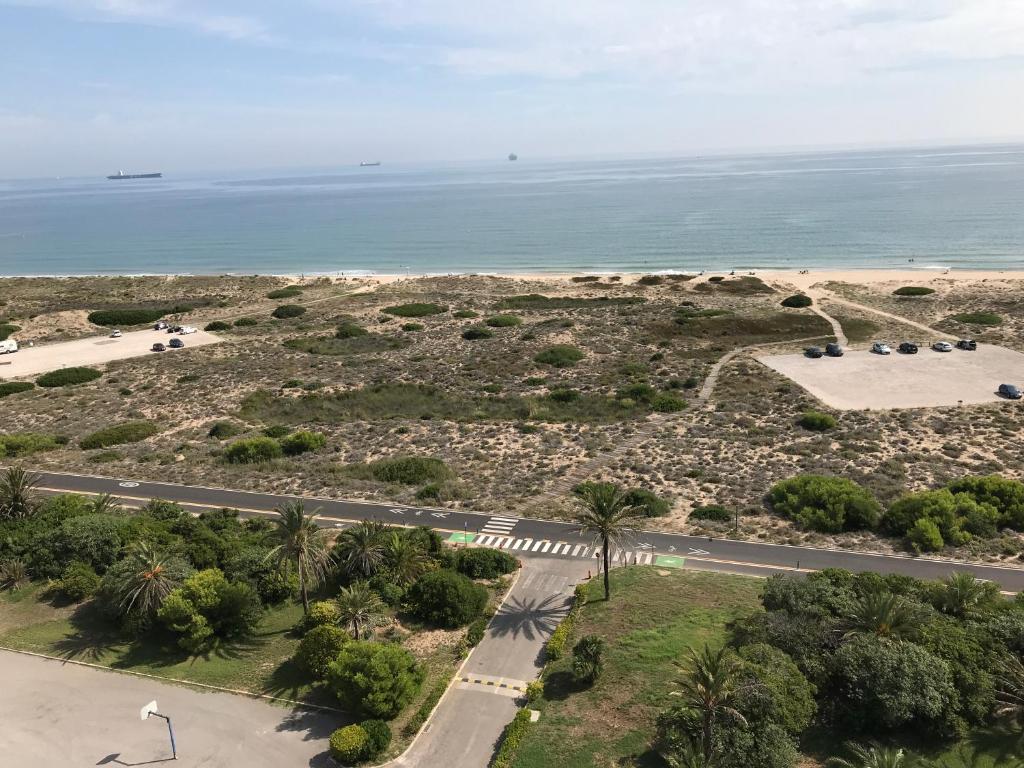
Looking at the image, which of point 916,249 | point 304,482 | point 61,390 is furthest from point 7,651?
point 916,249

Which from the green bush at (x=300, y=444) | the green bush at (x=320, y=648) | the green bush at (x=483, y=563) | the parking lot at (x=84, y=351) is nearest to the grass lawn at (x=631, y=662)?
the green bush at (x=483, y=563)

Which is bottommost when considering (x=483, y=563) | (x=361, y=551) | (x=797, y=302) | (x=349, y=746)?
(x=349, y=746)

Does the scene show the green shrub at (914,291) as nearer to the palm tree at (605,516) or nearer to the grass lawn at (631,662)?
the grass lawn at (631,662)

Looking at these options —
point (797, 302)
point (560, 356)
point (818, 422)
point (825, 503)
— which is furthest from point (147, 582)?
point (797, 302)

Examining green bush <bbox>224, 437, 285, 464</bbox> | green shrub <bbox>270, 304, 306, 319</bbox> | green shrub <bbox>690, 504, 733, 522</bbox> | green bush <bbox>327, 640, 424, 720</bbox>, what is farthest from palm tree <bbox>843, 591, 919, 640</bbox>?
green shrub <bbox>270, 304, 306, 319</bbox>

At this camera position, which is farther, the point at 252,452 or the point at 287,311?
the point at 287,311

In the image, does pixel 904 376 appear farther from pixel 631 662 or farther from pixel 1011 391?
pixel 631 662
